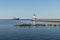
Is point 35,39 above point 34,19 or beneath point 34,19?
above

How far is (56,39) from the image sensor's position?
1623 inches

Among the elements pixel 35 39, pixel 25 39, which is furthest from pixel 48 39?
pixel 25 39

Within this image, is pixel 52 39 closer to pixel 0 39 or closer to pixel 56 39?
pixel 56 39

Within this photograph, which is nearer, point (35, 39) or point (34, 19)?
point (35, 39)

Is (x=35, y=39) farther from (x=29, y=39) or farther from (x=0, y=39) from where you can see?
(x=0, y=39)

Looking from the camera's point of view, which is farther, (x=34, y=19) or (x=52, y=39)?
(x=34, y=19)

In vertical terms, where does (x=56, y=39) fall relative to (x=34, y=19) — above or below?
above

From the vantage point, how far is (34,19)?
→ 195m

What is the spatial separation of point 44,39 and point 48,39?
1144mm

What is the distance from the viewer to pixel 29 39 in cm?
4106

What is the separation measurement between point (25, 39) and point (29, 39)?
3.78 ft

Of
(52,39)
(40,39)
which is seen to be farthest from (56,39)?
(40,39)

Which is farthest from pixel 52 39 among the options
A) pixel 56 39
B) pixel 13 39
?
pixel 13 39

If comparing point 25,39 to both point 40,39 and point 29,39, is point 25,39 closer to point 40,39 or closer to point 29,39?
point 29,39
